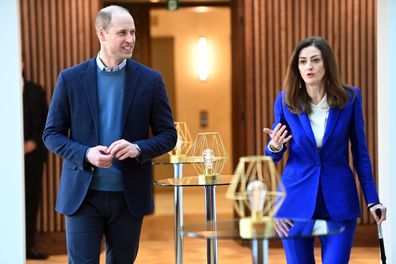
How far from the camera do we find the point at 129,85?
12.8 ft

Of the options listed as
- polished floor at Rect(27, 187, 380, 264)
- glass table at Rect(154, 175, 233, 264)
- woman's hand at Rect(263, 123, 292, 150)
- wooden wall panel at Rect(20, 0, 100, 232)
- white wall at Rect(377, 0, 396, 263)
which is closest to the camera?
woman's hand at Rect(263, 123, 292, 150)

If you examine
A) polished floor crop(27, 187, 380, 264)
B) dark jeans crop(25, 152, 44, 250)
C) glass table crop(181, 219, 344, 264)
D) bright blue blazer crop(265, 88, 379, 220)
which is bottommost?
polished floor crop(27, 187, 380, 264)

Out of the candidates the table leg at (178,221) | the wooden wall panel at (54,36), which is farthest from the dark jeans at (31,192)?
the table leg at (178,221)

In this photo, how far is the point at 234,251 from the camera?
7.98m

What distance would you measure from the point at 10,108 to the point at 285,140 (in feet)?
8.03

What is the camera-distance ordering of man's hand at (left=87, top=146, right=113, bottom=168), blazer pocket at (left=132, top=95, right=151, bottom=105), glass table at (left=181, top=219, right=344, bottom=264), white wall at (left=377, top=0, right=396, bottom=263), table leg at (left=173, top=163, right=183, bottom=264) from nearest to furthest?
glass table at (left=181, top=219, right=344, bottom=264), man's hand at (left=87, top=146, right=113, bottom=168), blazer pocket at (left=132, top=95, right=151, bottom=105), white wall at (left=377, top=0, right=396, bottom=263), table leg at (left=173, top=163, right=183, bottom=264)

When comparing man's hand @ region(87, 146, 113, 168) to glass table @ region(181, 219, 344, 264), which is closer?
glass table @ region(181, 219, 344, 264)

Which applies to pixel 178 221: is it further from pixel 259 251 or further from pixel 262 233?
pixel 262 233

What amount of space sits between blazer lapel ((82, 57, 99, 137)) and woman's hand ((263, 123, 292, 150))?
0.82m

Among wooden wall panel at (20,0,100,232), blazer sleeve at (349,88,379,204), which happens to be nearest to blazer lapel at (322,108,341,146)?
blazer sleeve at (349,88,379,204)

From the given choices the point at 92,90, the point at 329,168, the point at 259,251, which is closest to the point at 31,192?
the point at 92,90

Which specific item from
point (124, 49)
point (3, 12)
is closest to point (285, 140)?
point (124, 49)

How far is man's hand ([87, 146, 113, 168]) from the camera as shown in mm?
3647

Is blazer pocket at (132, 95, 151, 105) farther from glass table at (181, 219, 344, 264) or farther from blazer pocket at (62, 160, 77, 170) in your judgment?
glass table at (181, 219, 344, 264)
